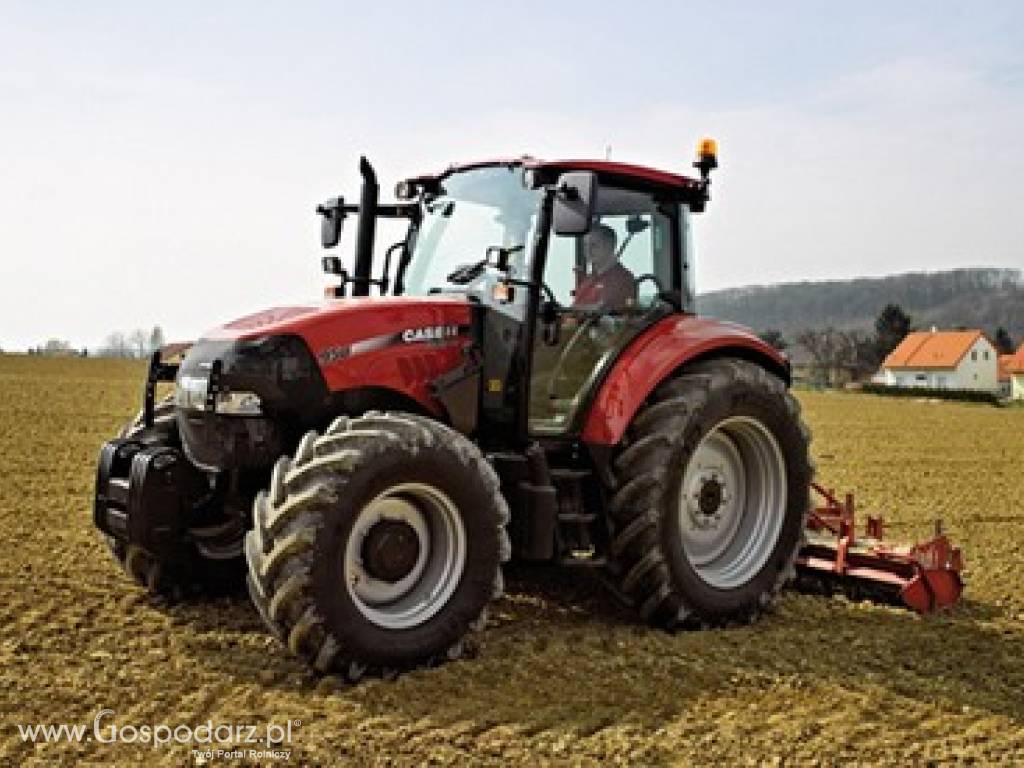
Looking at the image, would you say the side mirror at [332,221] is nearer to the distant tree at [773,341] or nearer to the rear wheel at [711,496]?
the rear wheel at [711,496]

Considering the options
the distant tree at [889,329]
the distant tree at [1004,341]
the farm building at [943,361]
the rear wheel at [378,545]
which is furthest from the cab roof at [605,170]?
the distant tree at [1004,341]

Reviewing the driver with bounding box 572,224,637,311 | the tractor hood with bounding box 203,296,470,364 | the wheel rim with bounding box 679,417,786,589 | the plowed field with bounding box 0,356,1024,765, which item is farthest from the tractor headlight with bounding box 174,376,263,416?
the wheel rim with bounding box 679,417,786,589

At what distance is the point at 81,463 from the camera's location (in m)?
12.7

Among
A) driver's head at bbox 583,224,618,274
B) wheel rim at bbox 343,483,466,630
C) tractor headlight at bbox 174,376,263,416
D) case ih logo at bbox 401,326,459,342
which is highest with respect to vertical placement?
driver's head at bbox 583,224,618,274

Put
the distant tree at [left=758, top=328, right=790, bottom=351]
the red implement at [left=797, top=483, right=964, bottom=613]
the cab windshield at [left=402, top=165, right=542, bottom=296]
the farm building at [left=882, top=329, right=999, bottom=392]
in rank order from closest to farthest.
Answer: the cab windshield at [left=402, top=165, right=542, bottom=296]
the red implement at [left=797, top=483, right=964, bottom=613]
the distant tree at [left=758, top=328, right=790, bottom=351]
the farm building at [left=882, top=329, right=999, bottom=392]

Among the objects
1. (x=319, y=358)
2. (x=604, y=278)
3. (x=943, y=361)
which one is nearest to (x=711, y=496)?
(x=604, y=278)

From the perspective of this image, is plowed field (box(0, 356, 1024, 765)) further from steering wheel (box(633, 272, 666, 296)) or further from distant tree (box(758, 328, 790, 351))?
steering wheel (box(633, 272, 666, 296))

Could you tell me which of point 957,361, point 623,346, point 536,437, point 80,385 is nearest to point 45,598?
point 536,437

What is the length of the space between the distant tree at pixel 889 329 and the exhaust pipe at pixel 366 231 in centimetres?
9552

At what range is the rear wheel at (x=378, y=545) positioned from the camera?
179 inches

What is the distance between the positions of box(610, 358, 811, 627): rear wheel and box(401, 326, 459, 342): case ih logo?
1.05 meters

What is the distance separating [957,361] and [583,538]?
3529 inches

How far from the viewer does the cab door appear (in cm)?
591

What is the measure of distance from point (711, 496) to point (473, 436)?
1.38 meters
